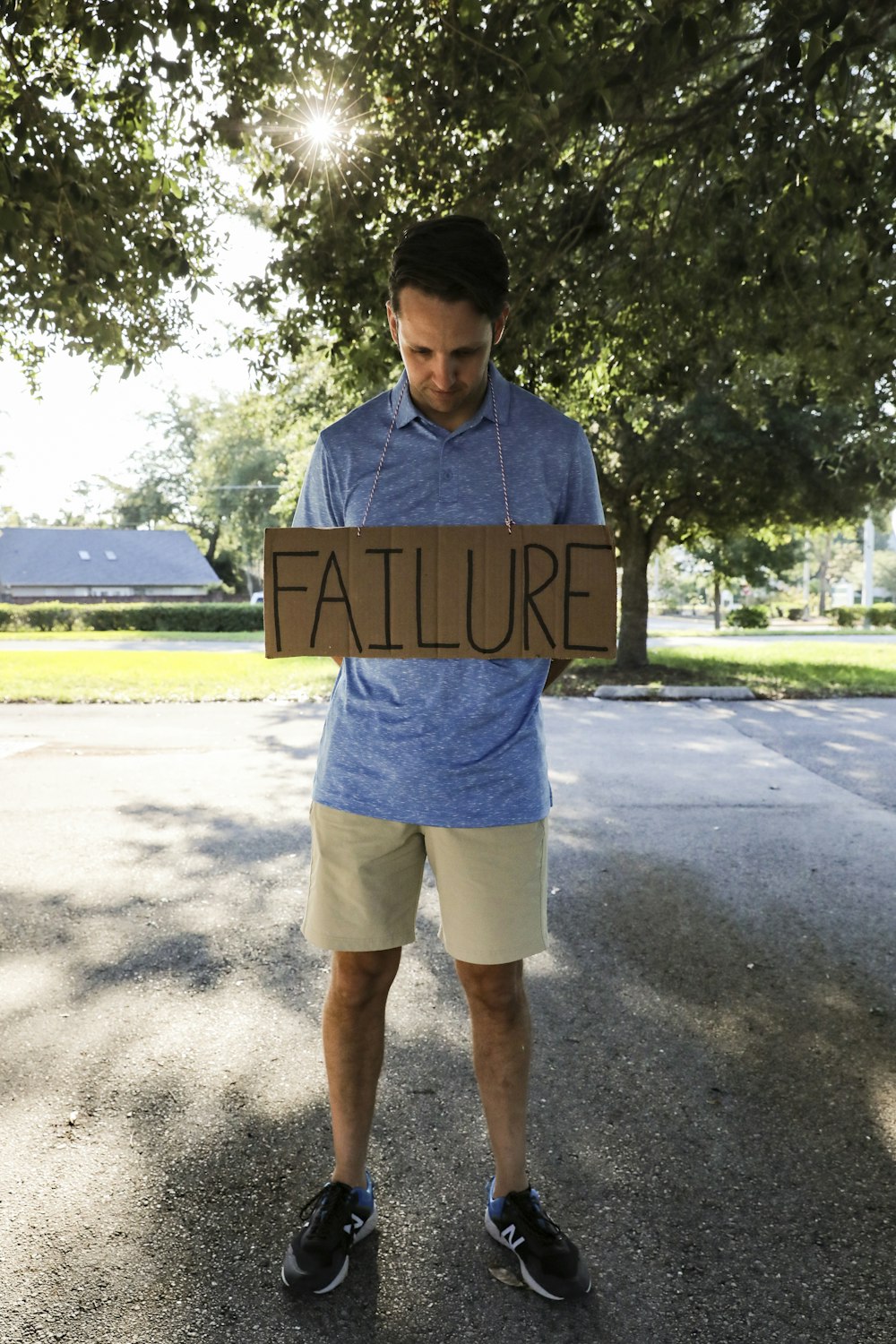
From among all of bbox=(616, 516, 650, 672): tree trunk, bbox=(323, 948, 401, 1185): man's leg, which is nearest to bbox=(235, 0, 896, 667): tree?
bbox=(323, 948, 401, 1185): man's leg

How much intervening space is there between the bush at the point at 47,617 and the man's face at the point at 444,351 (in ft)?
129

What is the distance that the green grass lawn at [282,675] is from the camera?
14.2 metres

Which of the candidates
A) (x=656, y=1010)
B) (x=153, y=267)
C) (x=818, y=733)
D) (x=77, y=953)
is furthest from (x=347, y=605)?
(x=818, y=733)

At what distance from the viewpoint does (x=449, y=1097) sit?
3.05 meters

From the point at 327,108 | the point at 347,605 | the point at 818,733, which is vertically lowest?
the point at 818,733

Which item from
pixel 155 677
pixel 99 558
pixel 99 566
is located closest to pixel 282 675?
pixel 155 677

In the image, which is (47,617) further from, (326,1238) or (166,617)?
(326,1238)

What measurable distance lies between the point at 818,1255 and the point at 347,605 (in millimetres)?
1874

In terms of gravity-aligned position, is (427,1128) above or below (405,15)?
below

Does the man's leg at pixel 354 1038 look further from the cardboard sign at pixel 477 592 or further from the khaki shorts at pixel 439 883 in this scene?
the cardboard sign at pixel 477 592

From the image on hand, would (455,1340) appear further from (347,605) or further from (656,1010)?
(656,1010)

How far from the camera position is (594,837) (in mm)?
6289

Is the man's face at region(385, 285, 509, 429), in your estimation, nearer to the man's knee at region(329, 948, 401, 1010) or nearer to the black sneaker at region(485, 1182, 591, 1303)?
the man's knee at region(329, 948, 401, 1010)

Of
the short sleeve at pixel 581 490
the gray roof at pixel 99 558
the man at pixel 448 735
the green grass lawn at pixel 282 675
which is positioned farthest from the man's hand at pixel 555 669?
the gray roof at pixel 99 558
